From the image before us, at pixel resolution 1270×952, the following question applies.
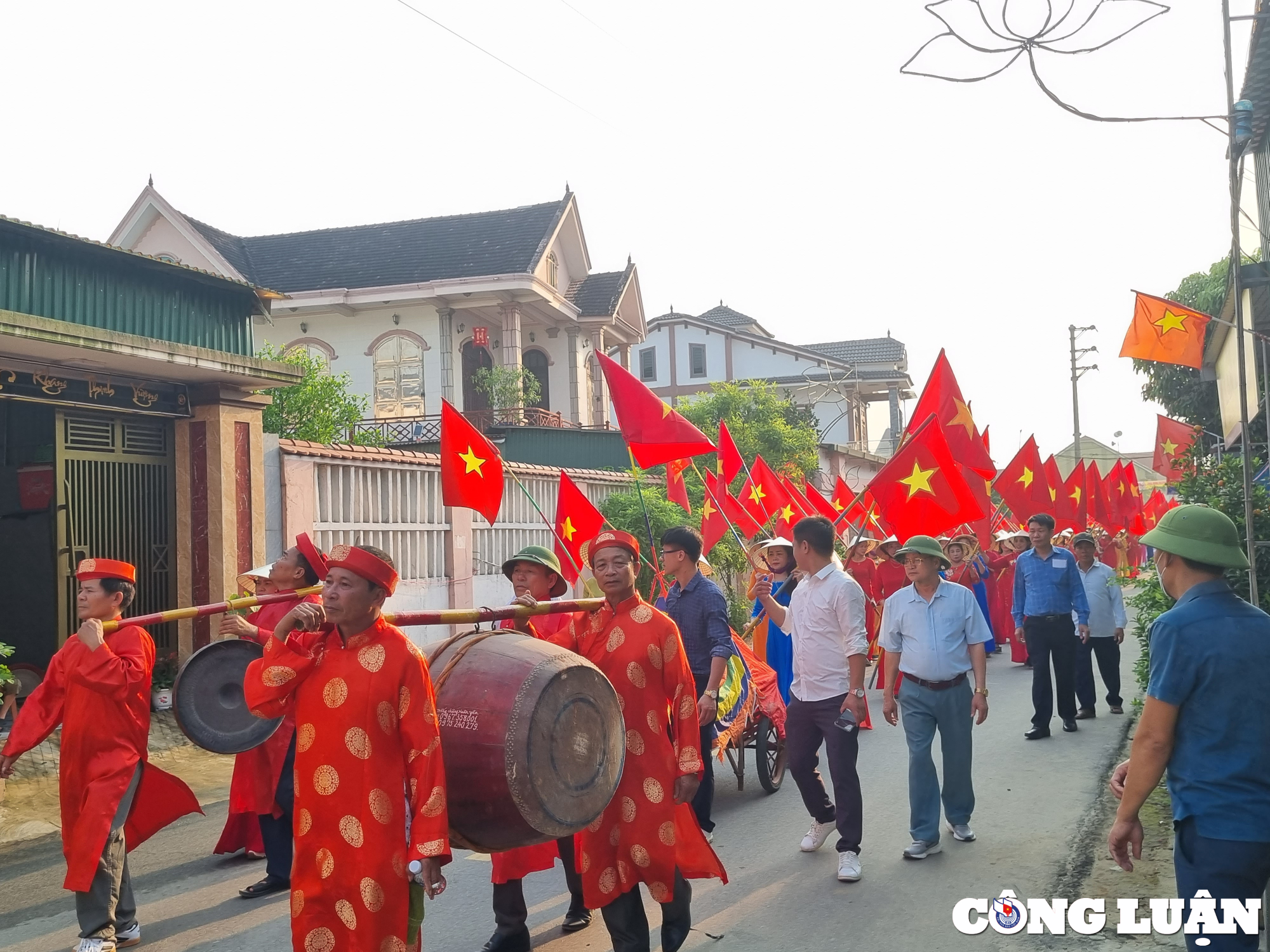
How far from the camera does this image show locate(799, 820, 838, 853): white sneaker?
6.14 meters

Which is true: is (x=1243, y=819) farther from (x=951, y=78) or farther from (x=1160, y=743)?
(x=951, y=78)

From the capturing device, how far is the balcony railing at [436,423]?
2306cm

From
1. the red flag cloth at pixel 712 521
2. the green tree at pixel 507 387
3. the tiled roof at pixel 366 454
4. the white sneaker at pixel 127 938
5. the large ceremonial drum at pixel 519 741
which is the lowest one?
the white sneaker at pixel 127 938

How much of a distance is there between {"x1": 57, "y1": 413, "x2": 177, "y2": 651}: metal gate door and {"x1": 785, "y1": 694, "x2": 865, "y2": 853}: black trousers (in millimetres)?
6972

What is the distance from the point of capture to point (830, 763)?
5.73 meters

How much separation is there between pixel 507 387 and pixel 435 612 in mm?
19737

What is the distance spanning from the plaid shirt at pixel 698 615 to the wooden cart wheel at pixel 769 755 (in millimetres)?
1659

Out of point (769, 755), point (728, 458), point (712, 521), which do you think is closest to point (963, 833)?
point (769, 755)

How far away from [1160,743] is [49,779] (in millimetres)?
8338

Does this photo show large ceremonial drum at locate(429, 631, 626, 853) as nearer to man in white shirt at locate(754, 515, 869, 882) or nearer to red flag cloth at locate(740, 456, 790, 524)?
man in white shirt at locate(754, 515, 869, 882)

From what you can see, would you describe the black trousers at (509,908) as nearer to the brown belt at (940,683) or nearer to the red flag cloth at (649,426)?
the brown belt at (940,683)

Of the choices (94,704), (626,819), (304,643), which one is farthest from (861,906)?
→ (94,704)

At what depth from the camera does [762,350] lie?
43562mm

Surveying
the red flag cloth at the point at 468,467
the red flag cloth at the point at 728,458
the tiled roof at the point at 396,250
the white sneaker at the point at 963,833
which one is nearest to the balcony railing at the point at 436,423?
the tiled roof at the point at 396,250
